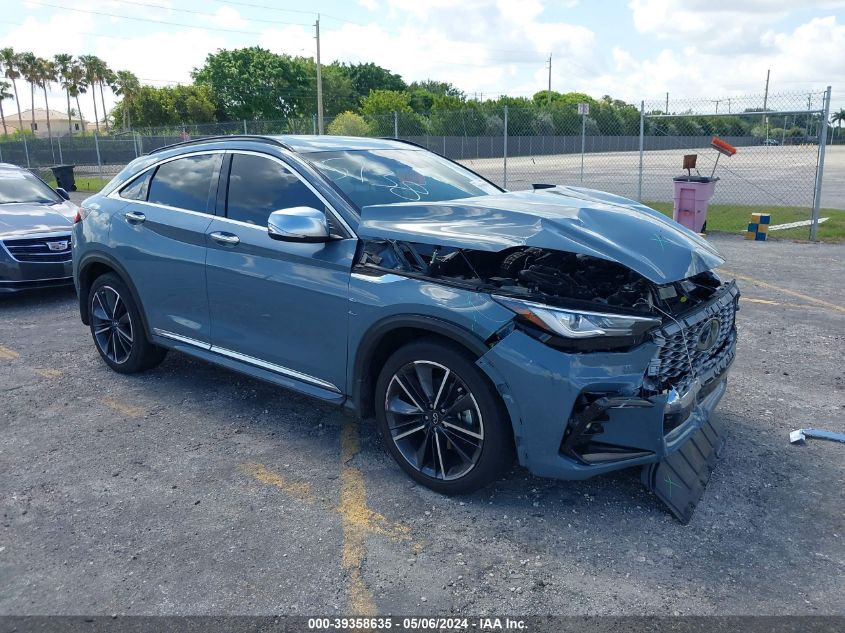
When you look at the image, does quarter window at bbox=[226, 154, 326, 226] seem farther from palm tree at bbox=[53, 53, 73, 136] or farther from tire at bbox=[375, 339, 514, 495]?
palm tree at bbox=[53, 53, 73, 136]

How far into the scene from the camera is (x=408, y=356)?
11.8 feet

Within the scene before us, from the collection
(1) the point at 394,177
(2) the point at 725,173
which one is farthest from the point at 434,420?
(2) the point at 725,173

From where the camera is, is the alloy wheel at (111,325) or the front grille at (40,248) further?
the front grille at (40,248)

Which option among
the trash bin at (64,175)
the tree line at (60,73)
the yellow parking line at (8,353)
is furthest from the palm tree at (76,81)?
the yellow parking line at (8,353)

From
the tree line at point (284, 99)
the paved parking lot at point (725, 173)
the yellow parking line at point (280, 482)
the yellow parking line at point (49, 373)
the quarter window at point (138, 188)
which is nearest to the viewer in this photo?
the yellow parking line at point (280, 482)

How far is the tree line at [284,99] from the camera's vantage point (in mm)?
36844

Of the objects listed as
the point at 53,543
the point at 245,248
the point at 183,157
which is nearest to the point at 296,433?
the point at 245,248

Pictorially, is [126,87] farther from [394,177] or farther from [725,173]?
[394,177]

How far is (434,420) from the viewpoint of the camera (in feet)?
11.8

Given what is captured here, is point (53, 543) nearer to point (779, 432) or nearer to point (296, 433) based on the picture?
point (296, 433)

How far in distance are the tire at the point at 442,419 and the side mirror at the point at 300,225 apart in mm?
786

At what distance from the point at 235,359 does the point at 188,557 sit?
1577 mm

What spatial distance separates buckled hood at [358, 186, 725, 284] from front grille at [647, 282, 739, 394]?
0.22 metres

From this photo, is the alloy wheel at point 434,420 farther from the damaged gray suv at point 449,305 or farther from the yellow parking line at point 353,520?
the yellow parking line at point 353,520
